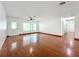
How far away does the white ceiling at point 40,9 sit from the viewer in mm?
1871

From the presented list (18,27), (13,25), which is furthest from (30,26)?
(13,25)

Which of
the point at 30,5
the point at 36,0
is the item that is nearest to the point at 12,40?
the point at 30,5

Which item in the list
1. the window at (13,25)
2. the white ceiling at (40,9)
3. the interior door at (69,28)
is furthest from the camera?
the window at (13,25)

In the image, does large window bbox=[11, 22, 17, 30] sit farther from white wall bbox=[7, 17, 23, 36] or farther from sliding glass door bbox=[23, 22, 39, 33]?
sliding glass door bbox=[23, 22, 39, 33]

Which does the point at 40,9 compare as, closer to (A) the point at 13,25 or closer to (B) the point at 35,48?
(A) the point at 13,25

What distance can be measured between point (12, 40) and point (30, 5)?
2.89ft

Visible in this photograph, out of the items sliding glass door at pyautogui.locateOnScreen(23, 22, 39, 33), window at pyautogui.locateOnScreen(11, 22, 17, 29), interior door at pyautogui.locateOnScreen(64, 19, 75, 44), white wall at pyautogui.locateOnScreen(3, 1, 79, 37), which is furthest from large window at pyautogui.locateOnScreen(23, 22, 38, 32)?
interior door at pyautogui.locateOnScreen(64, 19, 75, 44)

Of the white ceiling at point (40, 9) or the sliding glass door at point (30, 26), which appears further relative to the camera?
the sliding glass door at point (30, 26)

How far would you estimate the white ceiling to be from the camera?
1.87m

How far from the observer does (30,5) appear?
75.4 inches

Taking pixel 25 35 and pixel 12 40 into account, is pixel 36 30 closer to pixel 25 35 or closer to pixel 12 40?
pixel 25 35

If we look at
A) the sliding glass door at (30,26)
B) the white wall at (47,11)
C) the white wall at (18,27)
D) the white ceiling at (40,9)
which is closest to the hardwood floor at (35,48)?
the white wall at (18,27)

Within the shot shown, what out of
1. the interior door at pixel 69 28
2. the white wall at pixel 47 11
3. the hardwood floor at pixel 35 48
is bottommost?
the hardwood floor at pixel 35 48

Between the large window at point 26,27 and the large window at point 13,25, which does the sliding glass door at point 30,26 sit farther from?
the large window at point 13,25
